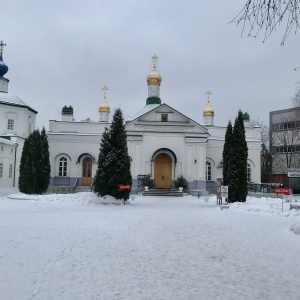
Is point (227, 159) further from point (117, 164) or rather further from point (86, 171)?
point (86, 171)

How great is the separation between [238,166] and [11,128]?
24.7 m

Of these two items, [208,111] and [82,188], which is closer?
[82,188]

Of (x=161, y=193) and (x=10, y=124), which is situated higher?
(x=10, y=124)

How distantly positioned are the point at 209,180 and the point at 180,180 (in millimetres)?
4922

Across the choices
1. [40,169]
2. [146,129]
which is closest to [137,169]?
[146,129]

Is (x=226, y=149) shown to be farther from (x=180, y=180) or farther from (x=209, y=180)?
(x=209, y=180)

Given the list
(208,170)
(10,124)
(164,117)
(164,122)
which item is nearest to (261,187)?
(208,170)

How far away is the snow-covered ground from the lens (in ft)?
15.3

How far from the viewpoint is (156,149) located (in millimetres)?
28906

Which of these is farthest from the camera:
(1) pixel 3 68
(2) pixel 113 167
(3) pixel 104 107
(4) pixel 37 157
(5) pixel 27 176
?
(3) pixel 104 107

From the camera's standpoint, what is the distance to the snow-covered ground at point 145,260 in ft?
15.3

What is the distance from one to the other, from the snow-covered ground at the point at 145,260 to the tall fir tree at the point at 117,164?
7335 millimetres

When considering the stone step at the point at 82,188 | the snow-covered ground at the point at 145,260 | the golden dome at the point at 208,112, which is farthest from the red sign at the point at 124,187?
the golden dome at the point at 208,112

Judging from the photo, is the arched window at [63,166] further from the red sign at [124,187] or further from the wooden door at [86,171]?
the red sign at [124,187]
